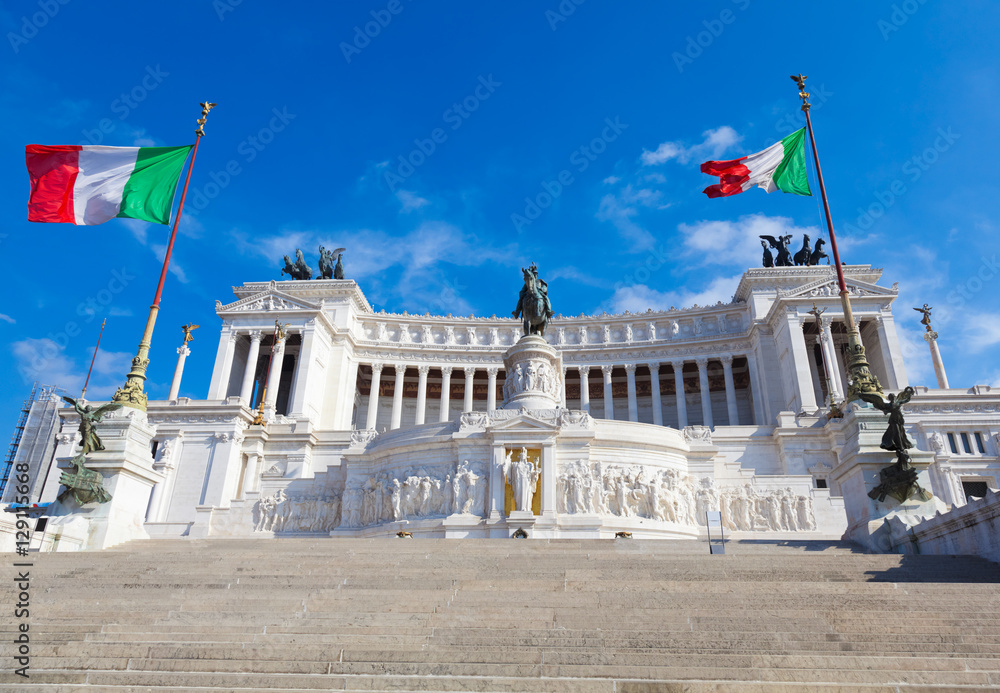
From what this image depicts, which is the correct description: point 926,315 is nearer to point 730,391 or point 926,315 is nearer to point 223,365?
point 730,391

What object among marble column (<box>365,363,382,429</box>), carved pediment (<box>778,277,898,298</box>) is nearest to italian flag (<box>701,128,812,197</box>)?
carved pediment (<box>778,277,898,298</box>)

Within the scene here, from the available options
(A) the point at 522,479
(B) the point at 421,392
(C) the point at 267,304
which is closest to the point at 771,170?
(A) the point at 522,479

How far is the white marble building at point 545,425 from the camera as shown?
26375 mm

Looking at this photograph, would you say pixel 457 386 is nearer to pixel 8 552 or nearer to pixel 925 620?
pixel 8 552

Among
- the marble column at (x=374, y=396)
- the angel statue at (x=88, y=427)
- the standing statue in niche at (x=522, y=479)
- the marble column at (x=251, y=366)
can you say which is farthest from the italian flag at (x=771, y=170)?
the marble column at (x=374, y=396)

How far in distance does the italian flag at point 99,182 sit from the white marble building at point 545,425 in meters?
8.08

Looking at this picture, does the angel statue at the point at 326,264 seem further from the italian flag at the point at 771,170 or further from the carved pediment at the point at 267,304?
the italian flag at the point at 771,170

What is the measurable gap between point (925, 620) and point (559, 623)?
4.77m

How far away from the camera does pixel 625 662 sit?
770 centimetres

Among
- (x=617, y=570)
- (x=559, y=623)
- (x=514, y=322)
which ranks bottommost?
(x=559, y=623)

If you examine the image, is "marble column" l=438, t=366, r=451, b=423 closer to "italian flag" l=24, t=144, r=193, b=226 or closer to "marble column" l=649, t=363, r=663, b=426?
"marble column" l=649, t=363, r=663, b=426

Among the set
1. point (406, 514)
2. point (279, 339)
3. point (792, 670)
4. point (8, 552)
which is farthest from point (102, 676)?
point (279, 339)

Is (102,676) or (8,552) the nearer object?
(102,676)

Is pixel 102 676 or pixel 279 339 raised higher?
pixel 279 339
